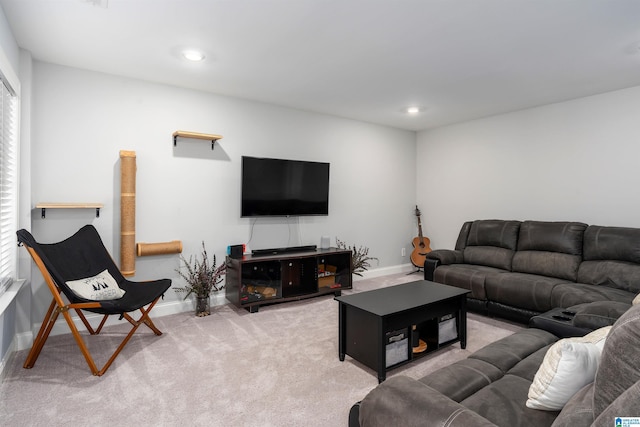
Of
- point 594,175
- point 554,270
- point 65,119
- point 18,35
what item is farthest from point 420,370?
point 18,35

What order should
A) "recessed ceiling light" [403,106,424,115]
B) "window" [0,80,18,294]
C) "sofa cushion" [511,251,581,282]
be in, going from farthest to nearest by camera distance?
"recessed ceiling light" [403,106,424,115]
"sofa cushion" [511,251,581,282]
"window" [0,80,18,294]

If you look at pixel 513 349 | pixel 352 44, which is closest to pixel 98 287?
pixel 352 44

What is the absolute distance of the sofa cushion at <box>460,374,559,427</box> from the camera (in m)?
1.12

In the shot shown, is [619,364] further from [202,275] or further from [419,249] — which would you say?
[419,249]

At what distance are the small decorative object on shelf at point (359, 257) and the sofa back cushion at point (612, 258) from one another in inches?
98.1

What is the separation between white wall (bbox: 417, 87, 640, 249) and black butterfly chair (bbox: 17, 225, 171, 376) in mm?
4254

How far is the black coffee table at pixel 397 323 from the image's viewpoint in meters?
2.22

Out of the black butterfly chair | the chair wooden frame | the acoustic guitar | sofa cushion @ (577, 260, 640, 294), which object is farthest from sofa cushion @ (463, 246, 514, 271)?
the chair wooden frame

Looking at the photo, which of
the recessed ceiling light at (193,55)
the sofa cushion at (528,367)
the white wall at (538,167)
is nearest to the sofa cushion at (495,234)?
the white wall at (538,167)

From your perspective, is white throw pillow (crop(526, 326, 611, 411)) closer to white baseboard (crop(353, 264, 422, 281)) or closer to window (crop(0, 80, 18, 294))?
window (crop(0, 80, 18, 294))

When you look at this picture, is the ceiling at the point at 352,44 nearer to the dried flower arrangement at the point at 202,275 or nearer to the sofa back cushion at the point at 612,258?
the sofa back cushion at the point at 612,258

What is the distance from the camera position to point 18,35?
258 cm

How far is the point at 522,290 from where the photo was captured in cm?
320

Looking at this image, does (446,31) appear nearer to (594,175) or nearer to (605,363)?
(605,363)
